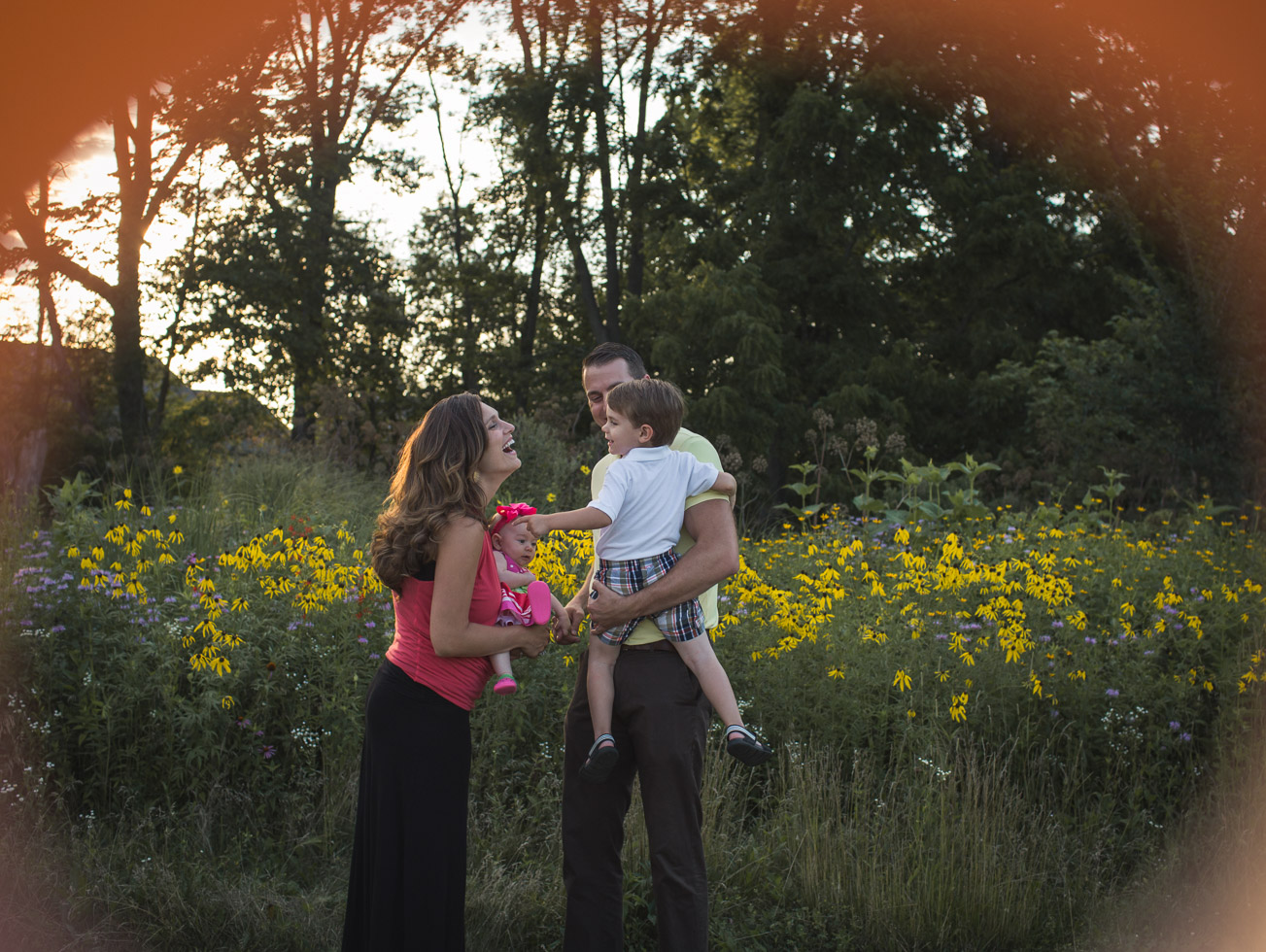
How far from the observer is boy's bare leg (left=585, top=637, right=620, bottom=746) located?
124 inches

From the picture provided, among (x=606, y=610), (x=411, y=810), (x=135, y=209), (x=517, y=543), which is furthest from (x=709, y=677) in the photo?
(x=135, y=209)

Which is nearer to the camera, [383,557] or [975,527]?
[383,557]

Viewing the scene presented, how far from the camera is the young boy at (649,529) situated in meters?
3.16

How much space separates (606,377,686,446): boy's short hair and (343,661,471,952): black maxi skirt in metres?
1.01

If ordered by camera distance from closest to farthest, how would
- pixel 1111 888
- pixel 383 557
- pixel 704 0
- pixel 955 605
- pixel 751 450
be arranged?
1. pixel 383 557
2. pixel 1111 888
3. pixel 955 605
4. pixel 751 450
5. pixel 704 0

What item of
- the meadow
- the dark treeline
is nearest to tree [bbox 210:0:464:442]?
the dark treeline

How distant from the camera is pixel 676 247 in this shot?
19.0m

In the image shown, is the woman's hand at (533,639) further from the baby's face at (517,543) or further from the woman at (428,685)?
the baby's face at (517,543)

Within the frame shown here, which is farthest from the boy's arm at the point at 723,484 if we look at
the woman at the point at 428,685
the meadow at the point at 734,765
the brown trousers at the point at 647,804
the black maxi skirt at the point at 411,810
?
the meadow at the point at 734,765

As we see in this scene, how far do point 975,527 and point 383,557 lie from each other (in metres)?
6.70

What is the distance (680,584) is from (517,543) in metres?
0.51

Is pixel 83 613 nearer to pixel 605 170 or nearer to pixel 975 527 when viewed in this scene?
pixel 975 527

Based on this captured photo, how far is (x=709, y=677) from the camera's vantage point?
10.4 ft

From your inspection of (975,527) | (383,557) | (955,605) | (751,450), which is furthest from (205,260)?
(383,557)
